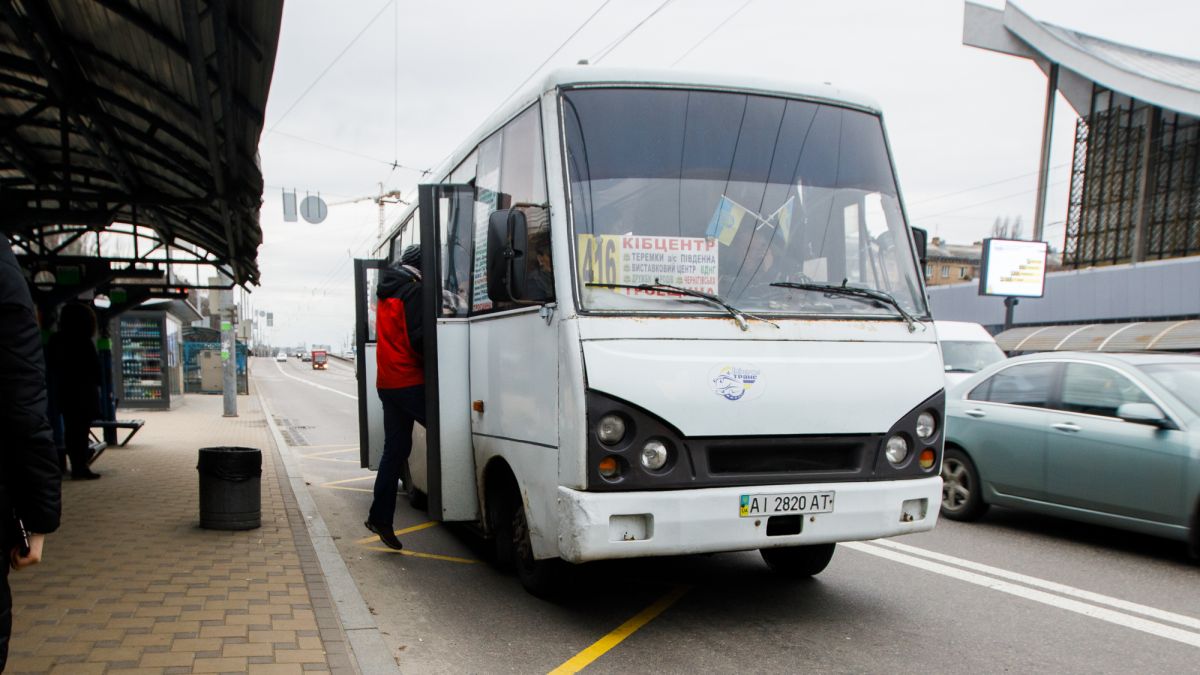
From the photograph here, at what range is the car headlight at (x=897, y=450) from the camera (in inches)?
193

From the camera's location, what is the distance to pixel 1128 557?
22.5ft

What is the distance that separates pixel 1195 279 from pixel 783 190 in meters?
30.8

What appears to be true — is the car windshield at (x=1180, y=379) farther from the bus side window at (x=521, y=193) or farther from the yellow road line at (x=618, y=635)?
the bus side window at (x=521, y=193)

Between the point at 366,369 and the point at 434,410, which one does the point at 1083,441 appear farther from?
the point at 366,369

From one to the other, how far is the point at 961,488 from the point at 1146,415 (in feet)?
6.46

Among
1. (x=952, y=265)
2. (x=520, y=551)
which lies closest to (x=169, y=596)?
(x=520, y=551)

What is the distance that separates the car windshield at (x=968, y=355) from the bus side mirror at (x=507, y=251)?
11.2m

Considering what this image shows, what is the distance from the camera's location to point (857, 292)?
5082 millimetres

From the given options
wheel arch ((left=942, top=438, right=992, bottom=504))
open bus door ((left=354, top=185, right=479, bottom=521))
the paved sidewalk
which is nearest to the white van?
open bus door ((left=354, top=185, right=479, bottom=521))

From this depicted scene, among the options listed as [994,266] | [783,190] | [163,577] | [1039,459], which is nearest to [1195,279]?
[994,266]

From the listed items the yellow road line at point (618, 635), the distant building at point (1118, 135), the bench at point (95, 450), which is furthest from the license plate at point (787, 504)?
the distant building at point (1118, 135)

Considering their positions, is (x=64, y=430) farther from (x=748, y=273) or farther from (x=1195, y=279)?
(x=1195, y=279)

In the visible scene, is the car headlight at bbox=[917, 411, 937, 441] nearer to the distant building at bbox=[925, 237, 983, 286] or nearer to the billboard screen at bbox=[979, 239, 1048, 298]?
the billboard screen at bbox=[979, 239, 1048, 298]

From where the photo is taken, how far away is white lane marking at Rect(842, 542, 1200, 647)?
16.3 ft
